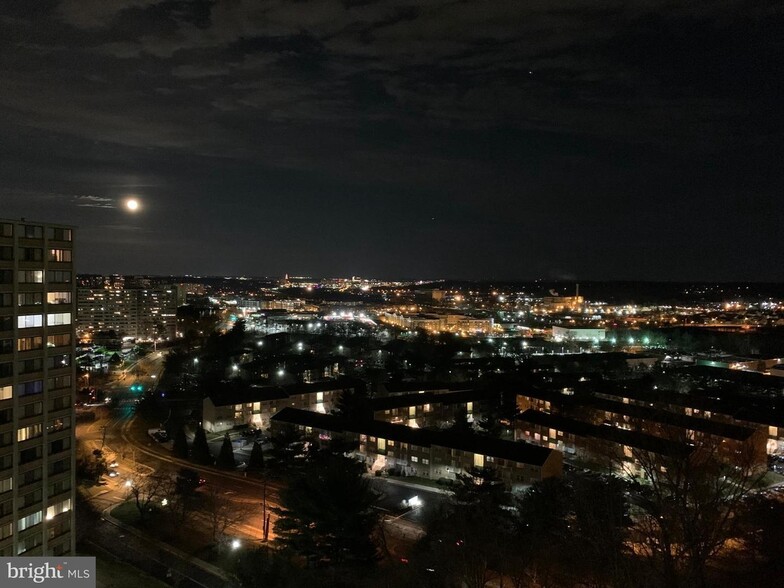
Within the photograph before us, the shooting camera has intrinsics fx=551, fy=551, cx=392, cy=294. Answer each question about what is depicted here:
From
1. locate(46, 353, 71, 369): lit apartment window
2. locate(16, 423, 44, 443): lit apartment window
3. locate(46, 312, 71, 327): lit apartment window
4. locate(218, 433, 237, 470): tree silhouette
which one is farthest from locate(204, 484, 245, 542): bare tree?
locate(46, 312, 71, 327): lit apartment window

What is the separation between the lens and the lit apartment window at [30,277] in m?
5.72

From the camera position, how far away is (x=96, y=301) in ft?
87.8

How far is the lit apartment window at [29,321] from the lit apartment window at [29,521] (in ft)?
6.52

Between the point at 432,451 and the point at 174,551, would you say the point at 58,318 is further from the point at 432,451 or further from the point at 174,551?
the point at 432,451

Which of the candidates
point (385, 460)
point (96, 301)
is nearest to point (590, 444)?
point (385, 460)

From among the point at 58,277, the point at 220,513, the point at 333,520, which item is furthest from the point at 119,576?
the point at 58,277

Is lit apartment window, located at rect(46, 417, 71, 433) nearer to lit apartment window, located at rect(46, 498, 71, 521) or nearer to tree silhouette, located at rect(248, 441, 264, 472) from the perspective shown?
lit apartment window, located at rect(46, 498, 71, 521)

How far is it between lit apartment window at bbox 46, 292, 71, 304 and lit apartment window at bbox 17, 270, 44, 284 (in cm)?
18

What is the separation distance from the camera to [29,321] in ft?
19.1

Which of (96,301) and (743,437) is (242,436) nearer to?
(743,437)

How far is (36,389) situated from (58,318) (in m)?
0.79

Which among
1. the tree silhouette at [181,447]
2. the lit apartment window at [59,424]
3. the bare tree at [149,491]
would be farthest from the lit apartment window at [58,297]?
the tree silhouette at [181,447]

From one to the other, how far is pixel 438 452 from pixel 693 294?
59.1 meters

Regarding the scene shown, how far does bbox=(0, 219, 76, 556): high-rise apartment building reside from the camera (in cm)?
559
